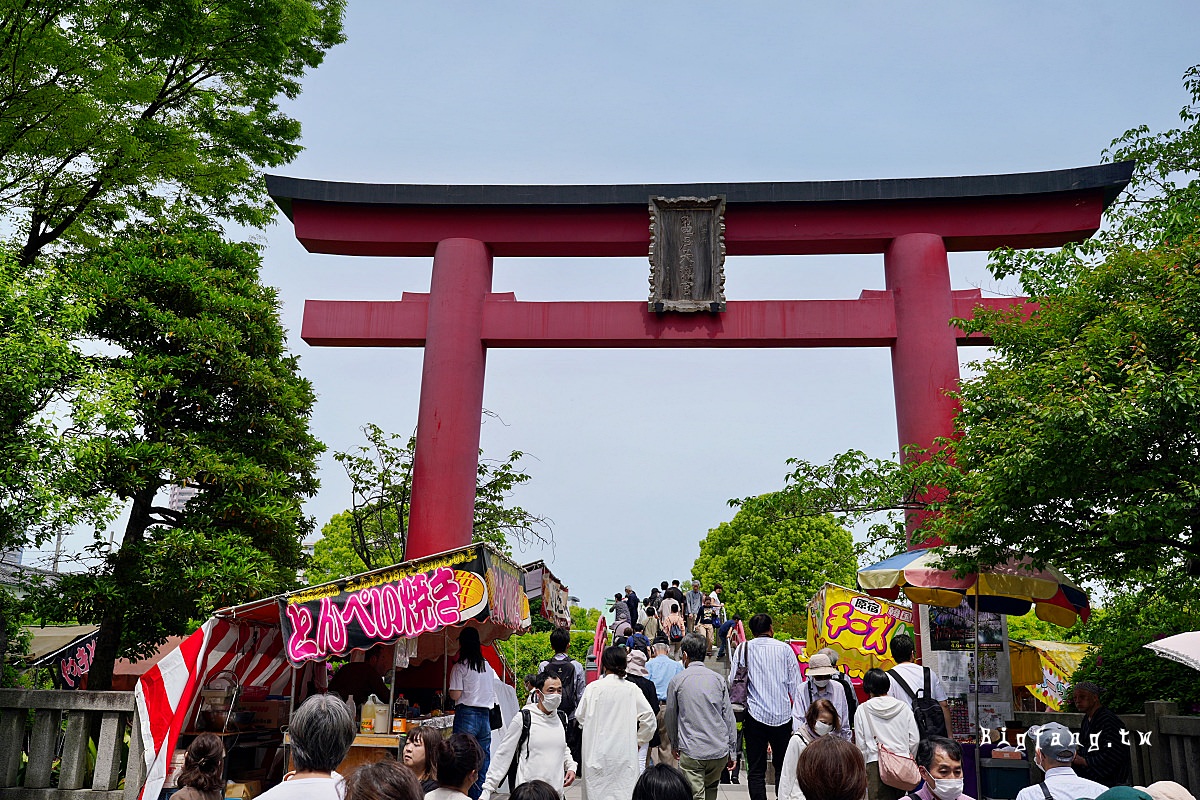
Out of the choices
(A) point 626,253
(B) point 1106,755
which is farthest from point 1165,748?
(A) point 626,253

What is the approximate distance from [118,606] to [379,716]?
12.1 feet

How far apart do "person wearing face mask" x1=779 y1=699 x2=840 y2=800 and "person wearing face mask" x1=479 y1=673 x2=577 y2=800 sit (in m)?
1.46

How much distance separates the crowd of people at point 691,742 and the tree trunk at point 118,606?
14.7 feet

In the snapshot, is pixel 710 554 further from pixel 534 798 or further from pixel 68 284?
pixel 534 798

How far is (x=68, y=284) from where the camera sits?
9180mm

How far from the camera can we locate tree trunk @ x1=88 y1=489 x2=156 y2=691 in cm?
1013

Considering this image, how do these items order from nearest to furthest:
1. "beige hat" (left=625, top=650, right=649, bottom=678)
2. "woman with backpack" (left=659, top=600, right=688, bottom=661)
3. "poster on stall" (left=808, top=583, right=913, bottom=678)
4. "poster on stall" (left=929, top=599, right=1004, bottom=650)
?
"beige hat" (left=625, top=650, right=649, bottom=678), "poster on stall" (left=808, top=583, right=913, bottom=678), "poster on stall" (left=929, top=599, right=1004, bottom=650), "woman with backpack" (left=659, top=600, right=688, bottom=661)

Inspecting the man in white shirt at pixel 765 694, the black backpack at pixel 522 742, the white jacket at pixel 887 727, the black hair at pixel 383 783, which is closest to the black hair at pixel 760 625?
the man in white shirt at pixel 765 694

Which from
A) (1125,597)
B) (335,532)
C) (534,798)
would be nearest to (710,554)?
(335,532)

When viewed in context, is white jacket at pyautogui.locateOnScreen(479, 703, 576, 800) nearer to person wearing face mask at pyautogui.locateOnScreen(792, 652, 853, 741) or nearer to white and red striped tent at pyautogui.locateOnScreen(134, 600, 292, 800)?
person wearing face mask at pyautogui.locateOnScreen(792, 652, 853, 741)

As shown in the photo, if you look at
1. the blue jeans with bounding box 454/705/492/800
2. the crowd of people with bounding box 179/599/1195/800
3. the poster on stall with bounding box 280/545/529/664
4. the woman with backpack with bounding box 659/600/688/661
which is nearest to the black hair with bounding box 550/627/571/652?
the crowd of people with bounding box 179/599/1195/800

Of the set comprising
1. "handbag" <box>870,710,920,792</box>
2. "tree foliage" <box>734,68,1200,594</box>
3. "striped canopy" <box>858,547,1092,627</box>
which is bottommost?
"handbag" <box>870,710,920,792</box>

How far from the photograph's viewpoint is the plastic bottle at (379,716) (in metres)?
8.70

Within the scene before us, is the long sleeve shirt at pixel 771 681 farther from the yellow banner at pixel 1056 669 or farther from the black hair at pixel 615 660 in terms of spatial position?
the yellow banner at pixel 1056 669
